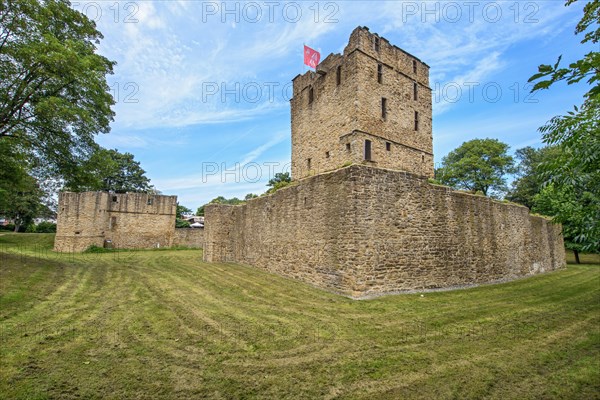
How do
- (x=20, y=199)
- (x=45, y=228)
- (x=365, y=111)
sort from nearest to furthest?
(x=365, y=111) → (x=20, y=199) → (x=45, y=228)

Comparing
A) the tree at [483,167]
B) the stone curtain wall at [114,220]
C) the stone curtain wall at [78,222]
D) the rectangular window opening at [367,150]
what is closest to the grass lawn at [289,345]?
the rectangular window opening at [367,150]

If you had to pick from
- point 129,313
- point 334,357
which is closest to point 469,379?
point 334,357

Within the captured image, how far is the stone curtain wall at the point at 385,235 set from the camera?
884 cm

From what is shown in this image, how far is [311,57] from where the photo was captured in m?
20.1

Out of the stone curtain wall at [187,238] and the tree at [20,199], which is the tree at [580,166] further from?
the stone curtain wall at [187,238]

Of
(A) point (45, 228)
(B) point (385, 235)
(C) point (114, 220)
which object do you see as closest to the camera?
(B) point (385, 235)

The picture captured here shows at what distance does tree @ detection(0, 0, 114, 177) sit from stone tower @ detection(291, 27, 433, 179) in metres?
12.6

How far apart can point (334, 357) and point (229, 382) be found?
1.66 meters

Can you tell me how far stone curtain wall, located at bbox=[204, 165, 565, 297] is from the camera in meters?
8.84

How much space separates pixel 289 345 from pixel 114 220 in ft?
95.1

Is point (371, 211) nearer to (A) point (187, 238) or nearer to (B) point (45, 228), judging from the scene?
(A) point (187, 238)

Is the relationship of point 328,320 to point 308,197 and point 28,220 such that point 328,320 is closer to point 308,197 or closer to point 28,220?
point 308,197

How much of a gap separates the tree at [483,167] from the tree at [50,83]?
1419 inches

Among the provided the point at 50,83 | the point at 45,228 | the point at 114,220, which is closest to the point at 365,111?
the point at 50,83
